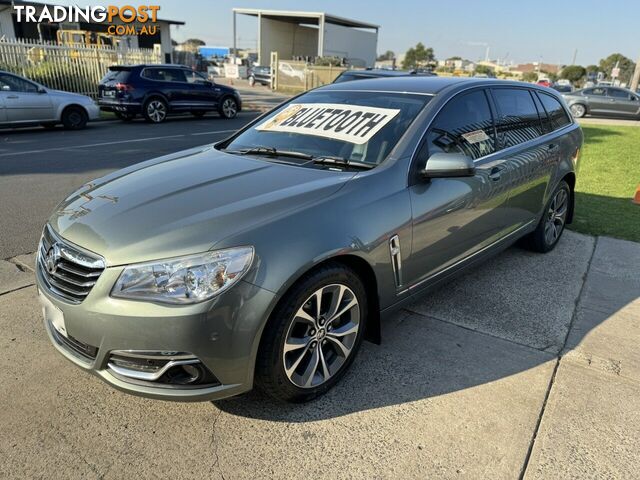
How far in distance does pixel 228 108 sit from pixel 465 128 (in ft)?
47.3

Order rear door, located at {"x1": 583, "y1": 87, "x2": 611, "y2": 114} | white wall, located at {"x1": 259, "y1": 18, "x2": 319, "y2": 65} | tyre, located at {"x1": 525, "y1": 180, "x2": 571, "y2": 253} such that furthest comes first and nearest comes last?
1. white wall, located at {"x1": 259, "y1": 18, "x2": 319, "y2": 65}
2. rear door, located at {"x1": 583, "y1": 87, "x2": 611, "y2": 114}
3. tyre, located at {"x1": 525, "y1": 180, "x2": 571, "y2": 253}

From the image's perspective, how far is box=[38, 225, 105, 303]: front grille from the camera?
222 centimetres

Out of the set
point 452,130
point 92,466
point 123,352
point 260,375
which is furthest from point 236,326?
point 452,130

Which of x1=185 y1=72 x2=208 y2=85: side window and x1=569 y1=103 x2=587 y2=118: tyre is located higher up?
x1=185 y1=72 x2=208 y2=85: side window

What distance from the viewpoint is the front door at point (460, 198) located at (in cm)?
302

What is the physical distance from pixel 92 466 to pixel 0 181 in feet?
20.8

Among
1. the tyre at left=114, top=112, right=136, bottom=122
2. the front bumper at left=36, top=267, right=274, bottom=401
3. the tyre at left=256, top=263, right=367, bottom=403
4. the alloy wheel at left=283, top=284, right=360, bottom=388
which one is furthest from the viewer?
the tyre at left=114, top=112, right=136, bottom=122

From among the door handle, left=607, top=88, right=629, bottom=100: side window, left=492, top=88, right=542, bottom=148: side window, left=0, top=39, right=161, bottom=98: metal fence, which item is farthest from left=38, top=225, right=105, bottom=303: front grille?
left=607, top=88, right=629, bottom=100: side window

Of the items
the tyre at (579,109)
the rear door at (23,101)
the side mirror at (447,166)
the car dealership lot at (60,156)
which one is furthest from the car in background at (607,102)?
the side mirror at (447,166)

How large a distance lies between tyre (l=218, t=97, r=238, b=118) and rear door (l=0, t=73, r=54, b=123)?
5.71 m

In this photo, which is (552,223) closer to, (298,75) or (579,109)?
(579,109)

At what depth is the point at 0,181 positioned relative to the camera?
23.2 ft

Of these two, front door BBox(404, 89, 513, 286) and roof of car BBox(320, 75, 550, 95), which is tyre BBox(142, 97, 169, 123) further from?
front door BBox(404, 89, 513, 286)

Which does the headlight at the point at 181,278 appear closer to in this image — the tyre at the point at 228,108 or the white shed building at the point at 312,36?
the tyre at the point at 228,108
